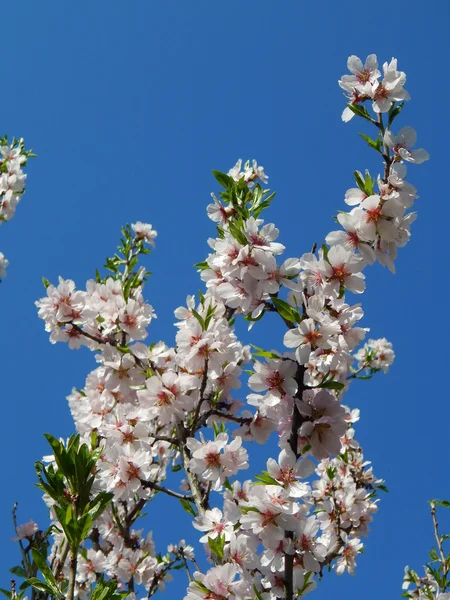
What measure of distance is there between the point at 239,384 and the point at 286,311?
35.1 inches

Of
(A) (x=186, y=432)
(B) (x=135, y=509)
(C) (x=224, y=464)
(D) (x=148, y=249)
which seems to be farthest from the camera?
(D) (x=148, y=249)

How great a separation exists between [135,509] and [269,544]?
78.2 inches

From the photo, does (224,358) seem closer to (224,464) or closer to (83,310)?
(224,464)

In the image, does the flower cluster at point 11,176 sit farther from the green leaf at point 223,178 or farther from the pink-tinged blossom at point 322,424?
the pink-tinged blossom at point 322,424

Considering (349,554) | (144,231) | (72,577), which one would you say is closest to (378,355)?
(349,554)

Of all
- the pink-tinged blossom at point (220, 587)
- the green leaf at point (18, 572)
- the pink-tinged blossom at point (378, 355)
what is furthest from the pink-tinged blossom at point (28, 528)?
the pink-tinged blossom at point (378, 355)

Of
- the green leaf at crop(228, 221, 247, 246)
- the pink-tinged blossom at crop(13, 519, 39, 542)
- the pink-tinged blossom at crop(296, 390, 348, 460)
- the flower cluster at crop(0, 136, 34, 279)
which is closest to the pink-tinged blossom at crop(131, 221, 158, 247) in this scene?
the flower cluster at crop(0, 136, 34, 279)

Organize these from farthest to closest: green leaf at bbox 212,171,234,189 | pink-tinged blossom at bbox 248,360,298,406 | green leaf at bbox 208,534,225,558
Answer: green leaf at bbox 212,171,234,189 < green leaf at bbox 208,534,225,558 < pink-tinged blossom at bbox 248,360,298,406

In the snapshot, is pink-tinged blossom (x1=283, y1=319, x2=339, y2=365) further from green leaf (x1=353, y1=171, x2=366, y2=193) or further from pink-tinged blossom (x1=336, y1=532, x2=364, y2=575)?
pink-tinged blossom (x1=336, y1=532, x2=364, y2=575)

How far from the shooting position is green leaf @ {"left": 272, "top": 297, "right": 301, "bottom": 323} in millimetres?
2611

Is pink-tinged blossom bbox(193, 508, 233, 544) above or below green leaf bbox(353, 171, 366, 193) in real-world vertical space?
below

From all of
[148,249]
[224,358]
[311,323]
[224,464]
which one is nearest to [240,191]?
[224,358]

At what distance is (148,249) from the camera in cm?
594

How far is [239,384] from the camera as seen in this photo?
336 centimetres
